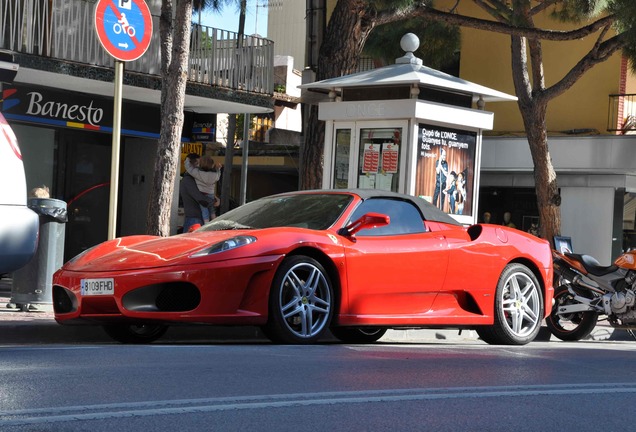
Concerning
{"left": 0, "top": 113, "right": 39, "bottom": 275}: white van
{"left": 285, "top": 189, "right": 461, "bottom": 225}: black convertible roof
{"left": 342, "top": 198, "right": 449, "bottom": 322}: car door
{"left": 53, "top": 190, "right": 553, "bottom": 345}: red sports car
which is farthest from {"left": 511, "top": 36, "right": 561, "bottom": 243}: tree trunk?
{"left": 0, "top": 113, "right": 39, "bottom": 275}: white van

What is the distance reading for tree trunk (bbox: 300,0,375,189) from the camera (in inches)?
595

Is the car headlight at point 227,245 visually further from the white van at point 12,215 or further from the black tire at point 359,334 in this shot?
the black tire at point 359,334

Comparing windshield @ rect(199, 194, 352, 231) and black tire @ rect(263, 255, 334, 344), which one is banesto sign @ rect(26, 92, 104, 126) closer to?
windshield @ rect(199, 194, 352, 231)

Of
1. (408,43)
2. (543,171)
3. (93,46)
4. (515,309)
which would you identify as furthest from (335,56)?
(543,171)

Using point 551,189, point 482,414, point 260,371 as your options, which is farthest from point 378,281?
point 551,189

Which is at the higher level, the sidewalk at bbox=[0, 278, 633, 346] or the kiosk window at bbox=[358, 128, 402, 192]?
the kiosk window at bbox=[358, 128, 402, 192]

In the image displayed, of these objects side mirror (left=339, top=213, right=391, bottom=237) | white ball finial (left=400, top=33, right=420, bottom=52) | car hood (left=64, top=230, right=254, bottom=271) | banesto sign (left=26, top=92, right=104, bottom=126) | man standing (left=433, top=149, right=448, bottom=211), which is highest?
white ball finial (left=400, top=33, right=420, bottom=52)

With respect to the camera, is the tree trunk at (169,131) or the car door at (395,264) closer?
the car door at (395,264)

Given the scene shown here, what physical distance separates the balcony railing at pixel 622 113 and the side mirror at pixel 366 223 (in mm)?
18608

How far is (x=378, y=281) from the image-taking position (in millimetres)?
8852

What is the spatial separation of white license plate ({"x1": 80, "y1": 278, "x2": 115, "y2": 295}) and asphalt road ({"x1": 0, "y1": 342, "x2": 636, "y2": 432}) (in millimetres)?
600

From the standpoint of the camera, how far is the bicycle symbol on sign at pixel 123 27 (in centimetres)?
1010

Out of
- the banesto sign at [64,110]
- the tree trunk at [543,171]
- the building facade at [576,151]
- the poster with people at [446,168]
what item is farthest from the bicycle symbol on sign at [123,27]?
the building facade at [576,151]

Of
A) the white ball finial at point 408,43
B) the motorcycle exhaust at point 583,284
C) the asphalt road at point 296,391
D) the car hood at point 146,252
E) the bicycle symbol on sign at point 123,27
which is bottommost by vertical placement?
the asphalt road at point 296,391
